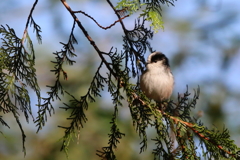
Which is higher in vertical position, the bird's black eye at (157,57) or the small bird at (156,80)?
the bird's black eye at (157,57)

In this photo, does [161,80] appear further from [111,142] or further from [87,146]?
[111,142]

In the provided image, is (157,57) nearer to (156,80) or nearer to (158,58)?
(158,58)

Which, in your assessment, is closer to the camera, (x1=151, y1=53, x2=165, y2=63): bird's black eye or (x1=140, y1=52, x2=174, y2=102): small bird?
(x1=140, y1=52, x2=174, y2=102): small bird

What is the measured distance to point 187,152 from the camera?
1.62m

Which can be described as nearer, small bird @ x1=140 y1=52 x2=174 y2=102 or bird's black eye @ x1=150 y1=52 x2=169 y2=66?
Result: small bird @ x1=140 y1=52 x2=174 y2=102

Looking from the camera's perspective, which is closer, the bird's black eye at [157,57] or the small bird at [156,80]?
the small bird at [156,80]

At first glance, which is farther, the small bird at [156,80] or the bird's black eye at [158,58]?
the bird's black eye at [158,58]

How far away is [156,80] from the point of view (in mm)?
3062

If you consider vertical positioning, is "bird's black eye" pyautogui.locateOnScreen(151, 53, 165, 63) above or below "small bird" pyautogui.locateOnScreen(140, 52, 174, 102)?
above

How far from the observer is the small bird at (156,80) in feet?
10.0

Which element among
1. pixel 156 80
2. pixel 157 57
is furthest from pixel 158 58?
pixel 156 80

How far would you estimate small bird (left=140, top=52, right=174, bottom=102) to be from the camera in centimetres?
306

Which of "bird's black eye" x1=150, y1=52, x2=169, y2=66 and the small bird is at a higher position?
"bird's black eye" x1=150, y1=52, x2=169, y2=66

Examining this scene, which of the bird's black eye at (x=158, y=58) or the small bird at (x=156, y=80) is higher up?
the bird's black eye at (x=158, y=58)
